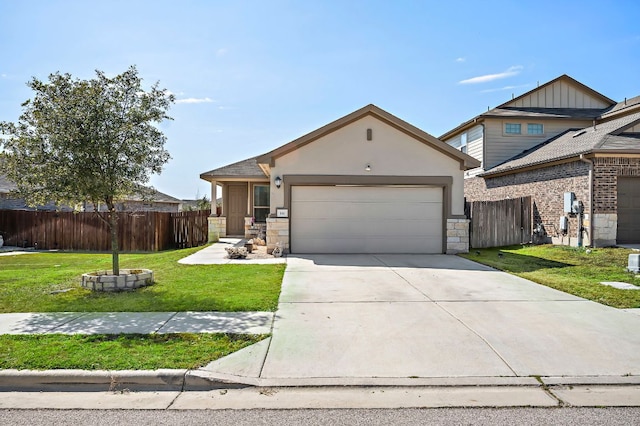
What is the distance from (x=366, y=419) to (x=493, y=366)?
1766 mm

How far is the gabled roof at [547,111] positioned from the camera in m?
21.2

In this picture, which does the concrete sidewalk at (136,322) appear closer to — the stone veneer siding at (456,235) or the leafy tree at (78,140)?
the leafy tree at (78,140)

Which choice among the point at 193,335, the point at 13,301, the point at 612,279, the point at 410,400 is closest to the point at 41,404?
the point at 193,335

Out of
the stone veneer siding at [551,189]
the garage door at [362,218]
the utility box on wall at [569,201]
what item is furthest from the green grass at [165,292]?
the stone veneer siding at [551,189]

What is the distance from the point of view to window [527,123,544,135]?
2156 centimetres

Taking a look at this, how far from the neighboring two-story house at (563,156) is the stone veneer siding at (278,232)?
953cm

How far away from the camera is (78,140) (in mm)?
7348

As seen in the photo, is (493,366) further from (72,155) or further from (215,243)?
(215,243)

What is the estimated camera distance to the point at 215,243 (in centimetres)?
1772

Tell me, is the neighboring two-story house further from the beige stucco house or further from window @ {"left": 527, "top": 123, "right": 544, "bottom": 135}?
the beige stucco house

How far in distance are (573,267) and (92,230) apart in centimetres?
1799

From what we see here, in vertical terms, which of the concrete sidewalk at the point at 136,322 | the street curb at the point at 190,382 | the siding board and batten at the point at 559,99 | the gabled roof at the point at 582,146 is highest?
the siding board and batten at the point at 559,99

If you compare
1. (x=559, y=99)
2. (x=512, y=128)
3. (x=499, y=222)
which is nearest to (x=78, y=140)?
(x=499, y=222)

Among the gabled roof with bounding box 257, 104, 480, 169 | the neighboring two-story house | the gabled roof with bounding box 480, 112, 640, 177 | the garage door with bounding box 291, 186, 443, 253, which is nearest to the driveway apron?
the garage door with bounding box 291, 186, 443, 253
